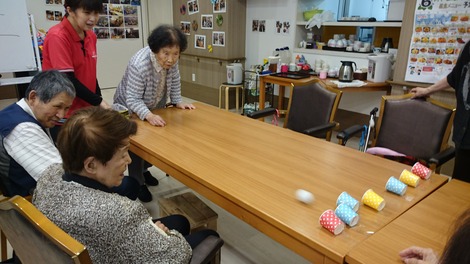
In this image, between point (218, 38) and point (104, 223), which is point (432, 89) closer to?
point (104, 223)

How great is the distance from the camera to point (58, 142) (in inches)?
39.8

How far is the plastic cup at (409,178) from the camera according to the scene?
133 cm

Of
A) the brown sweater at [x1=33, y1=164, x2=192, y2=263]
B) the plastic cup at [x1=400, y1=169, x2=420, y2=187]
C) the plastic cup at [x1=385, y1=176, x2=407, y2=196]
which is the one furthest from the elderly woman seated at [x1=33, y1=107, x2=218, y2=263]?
the plastic cup at [x1=400, y1=169, x2=420, y2=187]

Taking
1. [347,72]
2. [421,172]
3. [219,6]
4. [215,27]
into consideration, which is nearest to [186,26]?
[215,27]

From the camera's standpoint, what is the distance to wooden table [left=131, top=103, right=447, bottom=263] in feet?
3.54

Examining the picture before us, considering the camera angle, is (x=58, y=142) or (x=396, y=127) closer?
(x=58, y=142)

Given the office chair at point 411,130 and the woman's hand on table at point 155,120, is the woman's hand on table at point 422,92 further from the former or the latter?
the woman's hand on table at point 155,120

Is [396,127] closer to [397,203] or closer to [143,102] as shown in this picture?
[397,203]

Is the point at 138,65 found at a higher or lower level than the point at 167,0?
lower

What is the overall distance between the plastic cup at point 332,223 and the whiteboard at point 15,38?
3.69 m

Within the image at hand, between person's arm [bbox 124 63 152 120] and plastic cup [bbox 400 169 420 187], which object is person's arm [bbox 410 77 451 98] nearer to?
plastic cup [bbox 400 169 420 187]

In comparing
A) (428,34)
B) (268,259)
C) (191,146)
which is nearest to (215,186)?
(191,146)

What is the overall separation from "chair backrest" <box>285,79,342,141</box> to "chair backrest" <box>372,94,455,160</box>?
351 millimetres

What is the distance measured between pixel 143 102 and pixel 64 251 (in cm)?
166
